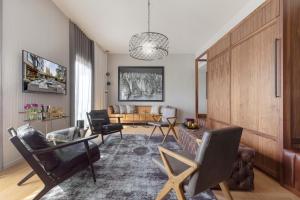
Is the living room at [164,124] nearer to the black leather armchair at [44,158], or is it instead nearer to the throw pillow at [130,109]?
the black leather armchair at [44,158]

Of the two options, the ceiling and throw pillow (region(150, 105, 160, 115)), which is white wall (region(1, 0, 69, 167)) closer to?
the ceiling

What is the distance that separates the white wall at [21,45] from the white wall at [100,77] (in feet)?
8.65

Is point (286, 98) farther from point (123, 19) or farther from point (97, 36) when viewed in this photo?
point (97, 36)

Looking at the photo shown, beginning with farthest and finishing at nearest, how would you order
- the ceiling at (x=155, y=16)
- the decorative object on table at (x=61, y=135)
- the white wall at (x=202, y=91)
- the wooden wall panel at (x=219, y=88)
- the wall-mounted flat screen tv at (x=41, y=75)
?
1. the white wall at (x=202, y=91)
2. the wooden wall panel at (x=219, y=88)
3. the ceiling at (x=155, y=16)
4. the wall-mounted flat screen tv at (x=41, y=75)
5. the decorative object on table at (x=61, y=135)

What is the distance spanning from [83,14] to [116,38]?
72.6 inches

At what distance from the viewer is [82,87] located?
5668 mm

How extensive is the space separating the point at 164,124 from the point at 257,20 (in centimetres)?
312

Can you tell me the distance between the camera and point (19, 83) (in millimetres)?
2992

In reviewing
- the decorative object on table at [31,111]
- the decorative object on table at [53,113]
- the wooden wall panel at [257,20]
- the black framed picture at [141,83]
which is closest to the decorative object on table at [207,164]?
the wooden wall panel at [257,20]

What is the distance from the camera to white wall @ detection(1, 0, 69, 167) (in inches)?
109

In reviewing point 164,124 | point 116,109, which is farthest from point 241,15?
point 116,109

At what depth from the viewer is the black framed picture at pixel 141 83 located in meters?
8.23

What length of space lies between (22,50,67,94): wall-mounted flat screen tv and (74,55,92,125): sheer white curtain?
2.93 feet

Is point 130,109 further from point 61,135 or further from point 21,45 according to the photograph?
point 21,45
